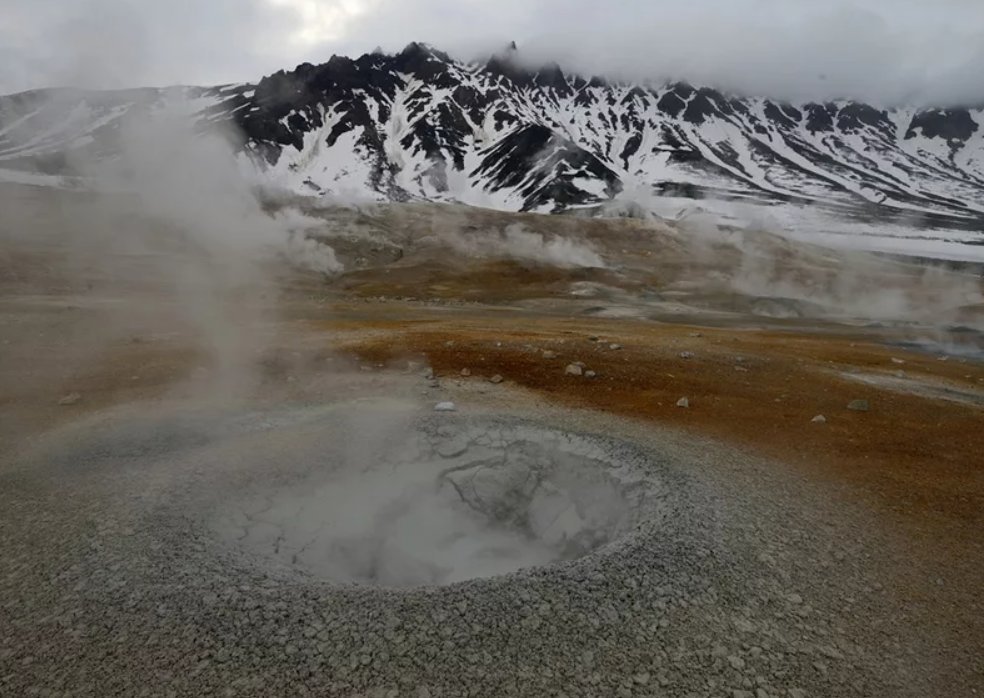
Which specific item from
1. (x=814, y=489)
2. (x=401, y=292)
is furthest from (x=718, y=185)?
(x=814, y=489)

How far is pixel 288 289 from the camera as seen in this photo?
38.9 meters

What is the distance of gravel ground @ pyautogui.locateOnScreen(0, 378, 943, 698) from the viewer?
507 centimetres

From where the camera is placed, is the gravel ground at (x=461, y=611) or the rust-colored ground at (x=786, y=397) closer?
the gravel ground at (x=461, y=611)

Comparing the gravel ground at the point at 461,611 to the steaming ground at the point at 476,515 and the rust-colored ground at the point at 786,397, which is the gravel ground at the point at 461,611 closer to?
the steaming ground at the point at 476,515

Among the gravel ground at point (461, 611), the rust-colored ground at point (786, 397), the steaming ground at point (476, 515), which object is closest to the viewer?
the gravel ground at point (461, 611)

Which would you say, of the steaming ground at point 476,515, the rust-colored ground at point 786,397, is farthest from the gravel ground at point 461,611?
the rust-colored ground at point 786,397

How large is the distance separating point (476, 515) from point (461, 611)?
320 centimetres

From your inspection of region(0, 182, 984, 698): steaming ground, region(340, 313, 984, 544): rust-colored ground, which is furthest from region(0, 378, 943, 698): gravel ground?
region(340, 313, 984, 544): rust-colored ground

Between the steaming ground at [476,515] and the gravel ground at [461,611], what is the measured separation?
0.03 m

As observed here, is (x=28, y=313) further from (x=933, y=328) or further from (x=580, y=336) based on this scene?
(x=933, y=328)

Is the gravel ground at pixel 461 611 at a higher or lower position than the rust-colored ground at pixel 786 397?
higher

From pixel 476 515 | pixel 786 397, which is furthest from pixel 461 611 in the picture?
pixel 786 397

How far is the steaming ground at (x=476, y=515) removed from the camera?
5.27 m

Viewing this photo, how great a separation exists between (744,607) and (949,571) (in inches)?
105
